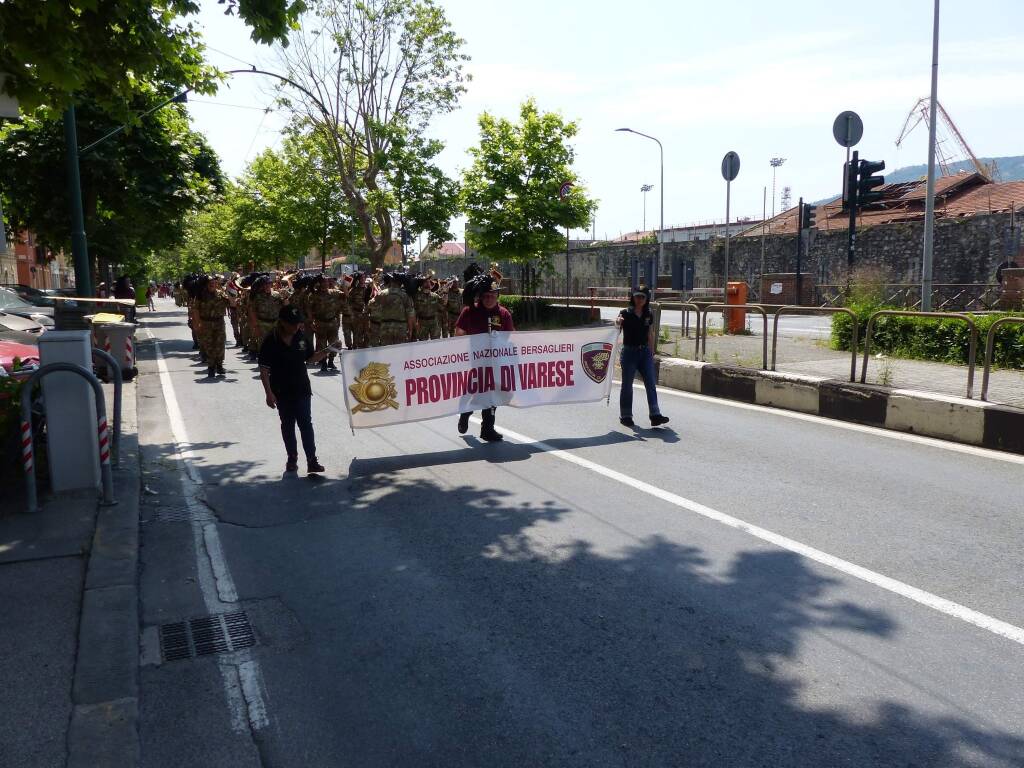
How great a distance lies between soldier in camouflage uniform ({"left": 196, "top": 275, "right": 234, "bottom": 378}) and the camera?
50.9 feet

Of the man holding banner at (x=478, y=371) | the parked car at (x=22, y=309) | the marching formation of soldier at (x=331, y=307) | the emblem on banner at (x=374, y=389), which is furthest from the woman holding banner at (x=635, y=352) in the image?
the parked car at (x=22, y=309)

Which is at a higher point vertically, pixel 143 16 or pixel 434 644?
pixel 143 16

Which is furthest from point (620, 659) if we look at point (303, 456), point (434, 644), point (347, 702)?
point (303, 456)

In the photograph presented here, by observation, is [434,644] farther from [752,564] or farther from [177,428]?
[177,428]

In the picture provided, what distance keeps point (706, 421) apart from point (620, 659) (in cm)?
648

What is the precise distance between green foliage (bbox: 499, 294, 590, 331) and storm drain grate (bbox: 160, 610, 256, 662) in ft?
64.3

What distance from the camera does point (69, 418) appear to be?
269 inches

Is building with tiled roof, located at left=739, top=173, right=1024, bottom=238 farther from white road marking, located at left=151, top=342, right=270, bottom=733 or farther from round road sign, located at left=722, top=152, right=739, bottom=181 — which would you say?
white road marking, located at left=151, top=342, right=270, bottom=733

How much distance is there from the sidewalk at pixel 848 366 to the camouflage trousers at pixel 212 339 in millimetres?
8014

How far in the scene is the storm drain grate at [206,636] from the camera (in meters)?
4.32

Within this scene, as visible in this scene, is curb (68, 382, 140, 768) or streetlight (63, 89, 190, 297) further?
streetlight (63, 89, 190, 297)

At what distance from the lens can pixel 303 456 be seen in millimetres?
8719

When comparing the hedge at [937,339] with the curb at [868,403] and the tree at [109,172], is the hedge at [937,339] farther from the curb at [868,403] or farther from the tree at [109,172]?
the tree at [109,172]

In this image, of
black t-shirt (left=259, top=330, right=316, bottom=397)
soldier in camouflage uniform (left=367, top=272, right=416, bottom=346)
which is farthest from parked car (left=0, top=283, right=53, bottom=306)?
black t-shirt (left=259, top=330, right=316, bottom=397)
